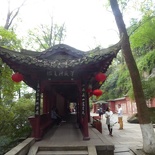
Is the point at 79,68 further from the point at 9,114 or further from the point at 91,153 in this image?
the point at 9,114

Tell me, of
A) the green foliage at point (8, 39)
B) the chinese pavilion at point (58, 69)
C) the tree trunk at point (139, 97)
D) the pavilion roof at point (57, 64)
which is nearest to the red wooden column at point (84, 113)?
the chinese pavilion at point (58, 69)

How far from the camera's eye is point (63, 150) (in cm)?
538

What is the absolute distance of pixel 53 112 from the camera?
10.5 meters

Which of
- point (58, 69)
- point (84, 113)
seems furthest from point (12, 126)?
point (58, 69)

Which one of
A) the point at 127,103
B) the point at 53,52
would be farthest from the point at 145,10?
the point at 127,103

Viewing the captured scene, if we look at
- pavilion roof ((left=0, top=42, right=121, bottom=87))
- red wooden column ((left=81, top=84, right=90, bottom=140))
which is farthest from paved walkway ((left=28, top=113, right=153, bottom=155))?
pavilion roof ((left=0, top=42, right=121, bottom=87))

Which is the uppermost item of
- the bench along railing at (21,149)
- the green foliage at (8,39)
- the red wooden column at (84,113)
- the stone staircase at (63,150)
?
the green foliage at (8,39)

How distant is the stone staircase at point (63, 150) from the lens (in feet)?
16.9

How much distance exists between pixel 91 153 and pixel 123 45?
3.31m

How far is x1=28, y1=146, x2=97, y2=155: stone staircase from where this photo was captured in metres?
5.14

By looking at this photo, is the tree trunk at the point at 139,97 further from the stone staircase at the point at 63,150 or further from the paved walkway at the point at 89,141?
the stone staircase at the point at 63,150

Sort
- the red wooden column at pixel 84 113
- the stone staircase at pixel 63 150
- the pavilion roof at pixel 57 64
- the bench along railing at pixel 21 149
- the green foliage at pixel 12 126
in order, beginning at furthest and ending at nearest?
the green foliage at pixel 12 126 → the red wooden column at pixel 84 113 → the pavilion roof at pixel 57 64 → the stone staircase at pixel 63 150 → the bench along railing at pixel 21 149

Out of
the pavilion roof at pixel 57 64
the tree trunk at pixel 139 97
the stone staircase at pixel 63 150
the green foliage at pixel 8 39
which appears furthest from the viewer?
the green foliage at pixel 8 39

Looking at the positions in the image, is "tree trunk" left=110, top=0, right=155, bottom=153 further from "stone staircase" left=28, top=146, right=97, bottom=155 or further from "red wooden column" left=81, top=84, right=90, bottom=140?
"red wooden column" left=81, top=84, right=90, bottom=140
